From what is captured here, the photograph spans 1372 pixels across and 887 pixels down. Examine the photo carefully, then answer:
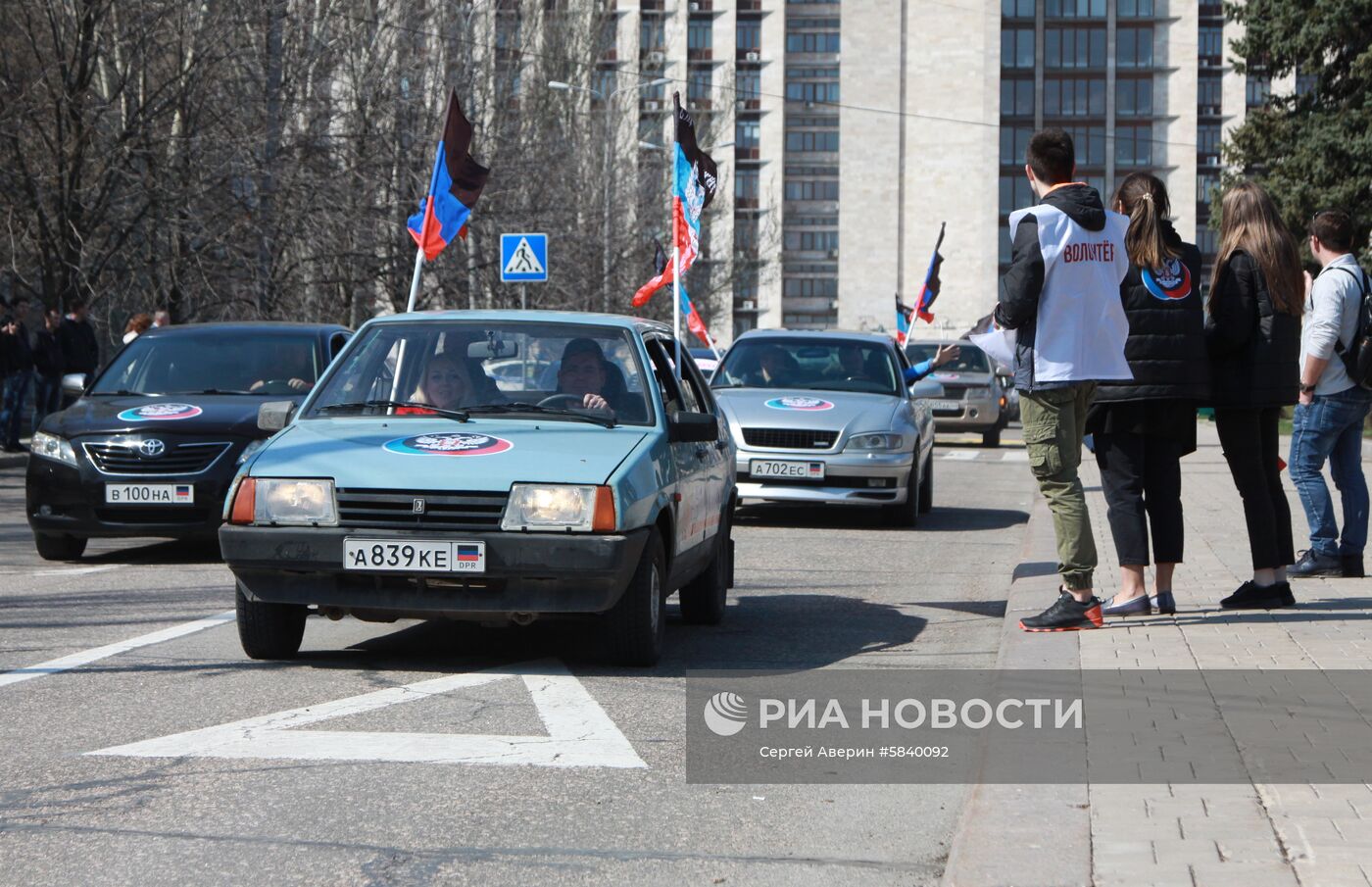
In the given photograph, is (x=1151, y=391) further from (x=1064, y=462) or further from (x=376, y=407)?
(x=376, y=407)

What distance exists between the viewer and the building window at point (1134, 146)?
104750mm

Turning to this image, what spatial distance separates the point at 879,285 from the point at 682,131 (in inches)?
3114

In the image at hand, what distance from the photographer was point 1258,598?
28.3 feet

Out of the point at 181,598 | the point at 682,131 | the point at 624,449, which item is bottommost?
the point at 181,598

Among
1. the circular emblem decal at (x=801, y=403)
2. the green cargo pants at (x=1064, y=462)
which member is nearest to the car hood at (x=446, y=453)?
the green cargo pants at (x=1064, y=462)

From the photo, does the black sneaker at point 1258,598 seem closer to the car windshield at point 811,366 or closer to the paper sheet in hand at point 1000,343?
the paper sheet in hand at point 1000,343

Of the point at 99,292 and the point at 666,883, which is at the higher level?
the point at 99,292

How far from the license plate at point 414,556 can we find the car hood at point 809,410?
314 inches

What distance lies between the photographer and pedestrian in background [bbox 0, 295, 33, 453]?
903 inches

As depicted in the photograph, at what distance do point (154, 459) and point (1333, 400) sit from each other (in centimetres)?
696

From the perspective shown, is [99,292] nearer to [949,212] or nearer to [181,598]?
[181,598]

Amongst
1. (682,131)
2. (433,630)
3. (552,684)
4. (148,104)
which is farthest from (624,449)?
(148,104)

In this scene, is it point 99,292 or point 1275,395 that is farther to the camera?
point 99,292

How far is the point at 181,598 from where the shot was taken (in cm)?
998
